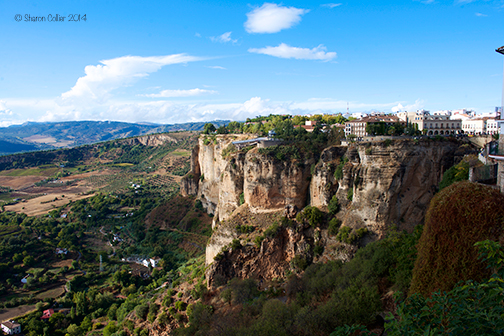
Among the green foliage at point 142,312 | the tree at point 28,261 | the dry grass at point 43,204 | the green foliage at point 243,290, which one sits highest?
the green foliage at point 243,290

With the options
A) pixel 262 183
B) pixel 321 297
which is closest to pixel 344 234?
pixel 321 297

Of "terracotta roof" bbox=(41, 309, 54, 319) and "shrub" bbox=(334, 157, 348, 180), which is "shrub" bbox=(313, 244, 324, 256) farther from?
"terracotta roof" bbox=(41, 309, 54, 319)

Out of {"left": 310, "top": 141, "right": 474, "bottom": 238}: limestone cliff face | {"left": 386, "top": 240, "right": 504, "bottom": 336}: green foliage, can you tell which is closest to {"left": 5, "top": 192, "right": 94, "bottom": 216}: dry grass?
{"left": 310, "top": 141, "right": 474, "bottom": 238}: limestone cliff face

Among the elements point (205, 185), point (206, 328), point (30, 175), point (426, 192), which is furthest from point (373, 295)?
point (30, 175)

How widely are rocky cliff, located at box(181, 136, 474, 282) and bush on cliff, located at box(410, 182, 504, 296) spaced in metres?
11.6

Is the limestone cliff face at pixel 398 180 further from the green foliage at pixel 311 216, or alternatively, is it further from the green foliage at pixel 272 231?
the green foliage at pixel 272 231

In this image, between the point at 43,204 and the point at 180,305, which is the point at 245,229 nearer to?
the point at 180,305

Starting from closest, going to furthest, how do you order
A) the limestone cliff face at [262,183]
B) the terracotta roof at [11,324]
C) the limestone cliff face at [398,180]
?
the limestone cliff face at [398,180] < the terracotta roof at [11,324] < the limestone cliff face at [262,183]

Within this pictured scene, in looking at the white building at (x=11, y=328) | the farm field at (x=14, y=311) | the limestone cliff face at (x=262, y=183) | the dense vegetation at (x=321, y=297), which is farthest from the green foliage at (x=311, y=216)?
the farm field at (x=14, y=311)

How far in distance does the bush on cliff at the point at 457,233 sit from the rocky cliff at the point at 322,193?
38.0 feet

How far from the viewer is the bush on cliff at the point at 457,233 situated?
11.6m

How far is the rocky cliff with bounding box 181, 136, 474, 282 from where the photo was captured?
24750 millimetres

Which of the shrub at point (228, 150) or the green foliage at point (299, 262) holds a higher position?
the shrub at point (228, 150)

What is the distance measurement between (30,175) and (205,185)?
95.3m
